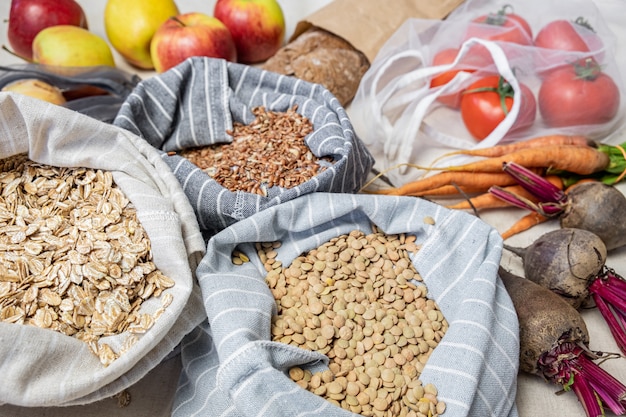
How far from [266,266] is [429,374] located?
33cm

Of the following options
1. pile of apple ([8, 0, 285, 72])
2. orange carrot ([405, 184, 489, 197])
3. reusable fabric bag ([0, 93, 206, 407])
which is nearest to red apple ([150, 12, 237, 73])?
pile of apple ([8, 0, 285, 72])

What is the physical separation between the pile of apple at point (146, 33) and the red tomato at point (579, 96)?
0.79 m

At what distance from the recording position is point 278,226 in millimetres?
943

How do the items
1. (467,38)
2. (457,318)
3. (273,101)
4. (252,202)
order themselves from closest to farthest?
(457,318) → (252,202) → (273,101) → (467,38)

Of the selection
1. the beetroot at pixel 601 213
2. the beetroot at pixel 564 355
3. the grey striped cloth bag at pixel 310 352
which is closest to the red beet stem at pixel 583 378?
the beetroot at pixel 564 355

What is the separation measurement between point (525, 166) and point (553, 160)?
62 mm

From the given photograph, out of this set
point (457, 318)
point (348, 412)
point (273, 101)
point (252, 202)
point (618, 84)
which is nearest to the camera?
point (348, 412)

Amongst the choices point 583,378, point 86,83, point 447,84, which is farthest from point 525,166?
point 86,83

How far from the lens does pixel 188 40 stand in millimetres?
1417

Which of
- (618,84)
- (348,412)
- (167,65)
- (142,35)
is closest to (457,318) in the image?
(348,412)

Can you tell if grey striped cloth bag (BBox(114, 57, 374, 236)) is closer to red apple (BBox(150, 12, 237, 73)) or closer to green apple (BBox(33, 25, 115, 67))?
red apple (BBox(150, 12, 237, 73))

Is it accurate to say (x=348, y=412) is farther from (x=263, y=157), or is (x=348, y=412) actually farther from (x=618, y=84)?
(x=618, y=84)

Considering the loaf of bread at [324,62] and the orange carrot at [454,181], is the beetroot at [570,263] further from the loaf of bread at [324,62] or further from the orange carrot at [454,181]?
the loaf of bread at [324,62]

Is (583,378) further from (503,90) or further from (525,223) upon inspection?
(503,90)
